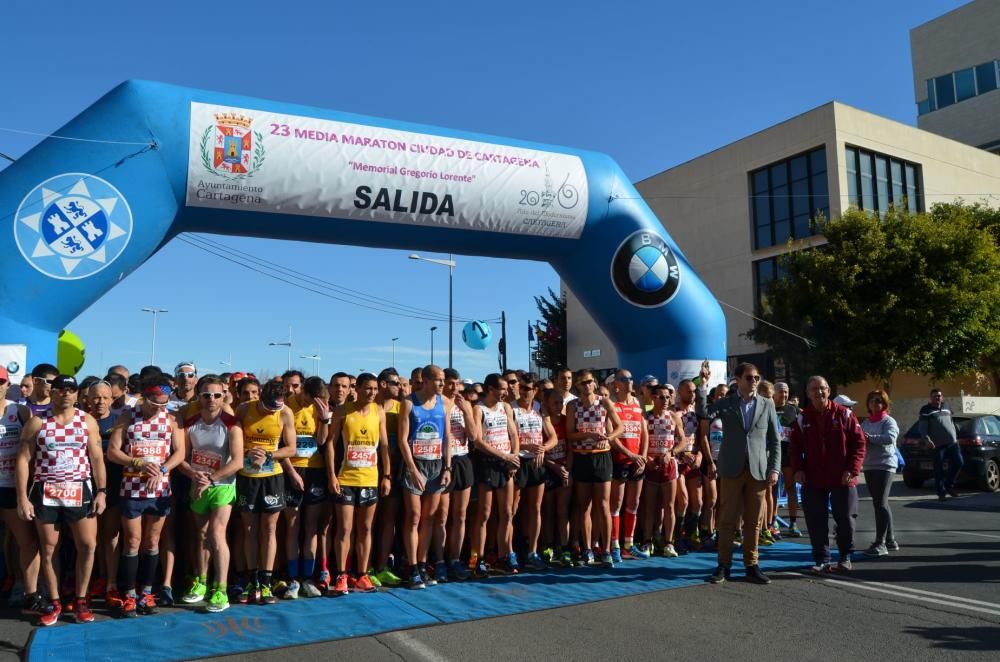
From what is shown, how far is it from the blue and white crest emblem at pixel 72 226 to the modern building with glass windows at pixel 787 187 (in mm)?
18652

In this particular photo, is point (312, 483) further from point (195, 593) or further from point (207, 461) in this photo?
point (195, 593)

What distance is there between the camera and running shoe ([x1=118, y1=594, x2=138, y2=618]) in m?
5.48

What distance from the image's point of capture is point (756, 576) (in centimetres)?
653

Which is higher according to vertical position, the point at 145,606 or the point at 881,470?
the point at 881,470

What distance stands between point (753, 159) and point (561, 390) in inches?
903

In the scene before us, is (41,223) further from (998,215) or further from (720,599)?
(998,215)

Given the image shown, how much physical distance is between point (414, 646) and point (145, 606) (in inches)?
87.7

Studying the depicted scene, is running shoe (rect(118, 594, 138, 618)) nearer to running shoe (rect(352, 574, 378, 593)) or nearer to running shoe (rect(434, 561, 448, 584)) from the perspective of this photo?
running shoe (rect(352, 574, 378, 593))

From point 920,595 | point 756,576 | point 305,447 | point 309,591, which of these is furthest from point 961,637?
point 305,447

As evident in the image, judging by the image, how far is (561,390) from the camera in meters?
7.57

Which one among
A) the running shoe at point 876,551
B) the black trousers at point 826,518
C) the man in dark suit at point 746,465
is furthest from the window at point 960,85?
the man in dark suit at point 746,465

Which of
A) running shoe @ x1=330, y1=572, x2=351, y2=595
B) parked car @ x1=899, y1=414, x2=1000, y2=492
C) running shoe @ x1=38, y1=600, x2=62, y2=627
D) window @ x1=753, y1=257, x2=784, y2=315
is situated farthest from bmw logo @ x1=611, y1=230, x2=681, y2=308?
Answer: window @ x1=753, y1=257, x2=784, y2=315

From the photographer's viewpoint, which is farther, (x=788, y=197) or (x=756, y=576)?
(x=788, y=197)

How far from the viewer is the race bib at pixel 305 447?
20.4 feet
